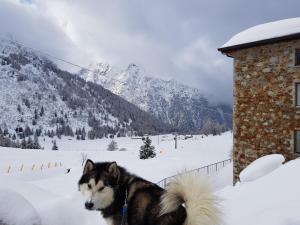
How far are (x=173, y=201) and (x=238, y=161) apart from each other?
1569cm

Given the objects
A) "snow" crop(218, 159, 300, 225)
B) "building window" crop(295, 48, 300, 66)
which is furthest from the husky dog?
"building window" crop(295, 48, 300, 66)

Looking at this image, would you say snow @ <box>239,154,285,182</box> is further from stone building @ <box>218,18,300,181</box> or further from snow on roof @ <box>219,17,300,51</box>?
snow on roof @ <box>219,17,300,51</box>

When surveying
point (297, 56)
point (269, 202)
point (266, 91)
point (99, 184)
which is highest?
point (297, 56)

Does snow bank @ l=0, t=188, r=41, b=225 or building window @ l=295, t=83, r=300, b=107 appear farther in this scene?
building window @ l=295, t=83, r=300, b=107

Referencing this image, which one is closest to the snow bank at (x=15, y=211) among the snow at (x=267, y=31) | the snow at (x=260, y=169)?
the snow at (x=260, y=169)

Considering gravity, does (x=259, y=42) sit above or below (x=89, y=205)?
above

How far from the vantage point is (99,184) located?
5.07 meters

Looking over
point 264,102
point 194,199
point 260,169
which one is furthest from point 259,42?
point 194,199

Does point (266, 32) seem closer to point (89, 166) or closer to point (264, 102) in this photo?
point (264, 102)

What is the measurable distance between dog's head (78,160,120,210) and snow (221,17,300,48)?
49.1ft

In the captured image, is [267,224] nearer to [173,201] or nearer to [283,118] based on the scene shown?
[173,201]

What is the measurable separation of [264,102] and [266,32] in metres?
3.80

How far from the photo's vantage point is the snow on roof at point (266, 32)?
17.7 metres

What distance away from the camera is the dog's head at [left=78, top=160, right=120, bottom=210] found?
5047mm
